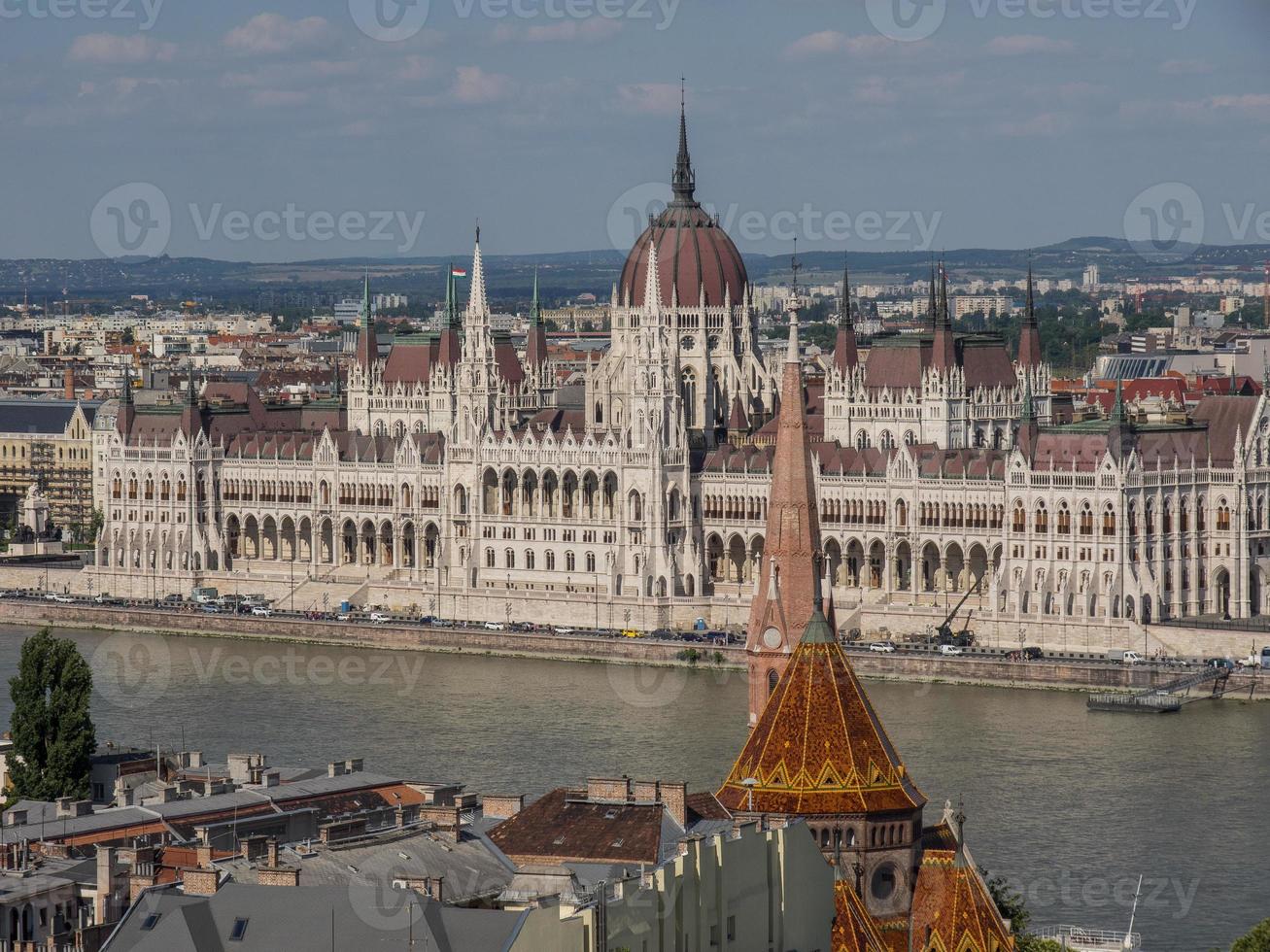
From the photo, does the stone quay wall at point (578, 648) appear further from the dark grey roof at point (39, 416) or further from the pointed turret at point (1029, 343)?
the dark grey roof at point (39, 416)

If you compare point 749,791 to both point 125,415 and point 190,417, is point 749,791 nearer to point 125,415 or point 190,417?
point 190,417

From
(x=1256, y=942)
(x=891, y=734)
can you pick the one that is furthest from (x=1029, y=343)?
(x=1256, y=942)

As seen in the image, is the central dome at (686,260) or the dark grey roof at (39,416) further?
the dark grey roof at (39,416)

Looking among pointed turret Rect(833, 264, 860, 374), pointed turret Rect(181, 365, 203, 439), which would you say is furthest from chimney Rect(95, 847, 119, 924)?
pointed turret Rect(181, 365, 203, 439)

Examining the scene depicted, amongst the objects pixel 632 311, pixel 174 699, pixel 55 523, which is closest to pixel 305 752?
pixel 174 699

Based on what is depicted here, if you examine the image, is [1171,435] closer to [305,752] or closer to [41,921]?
[305,752]

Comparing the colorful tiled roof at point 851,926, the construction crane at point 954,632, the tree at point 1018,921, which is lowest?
the tree at point 1018,921

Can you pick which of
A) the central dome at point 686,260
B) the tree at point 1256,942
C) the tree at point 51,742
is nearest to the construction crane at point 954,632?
the central dome at point 686,260
